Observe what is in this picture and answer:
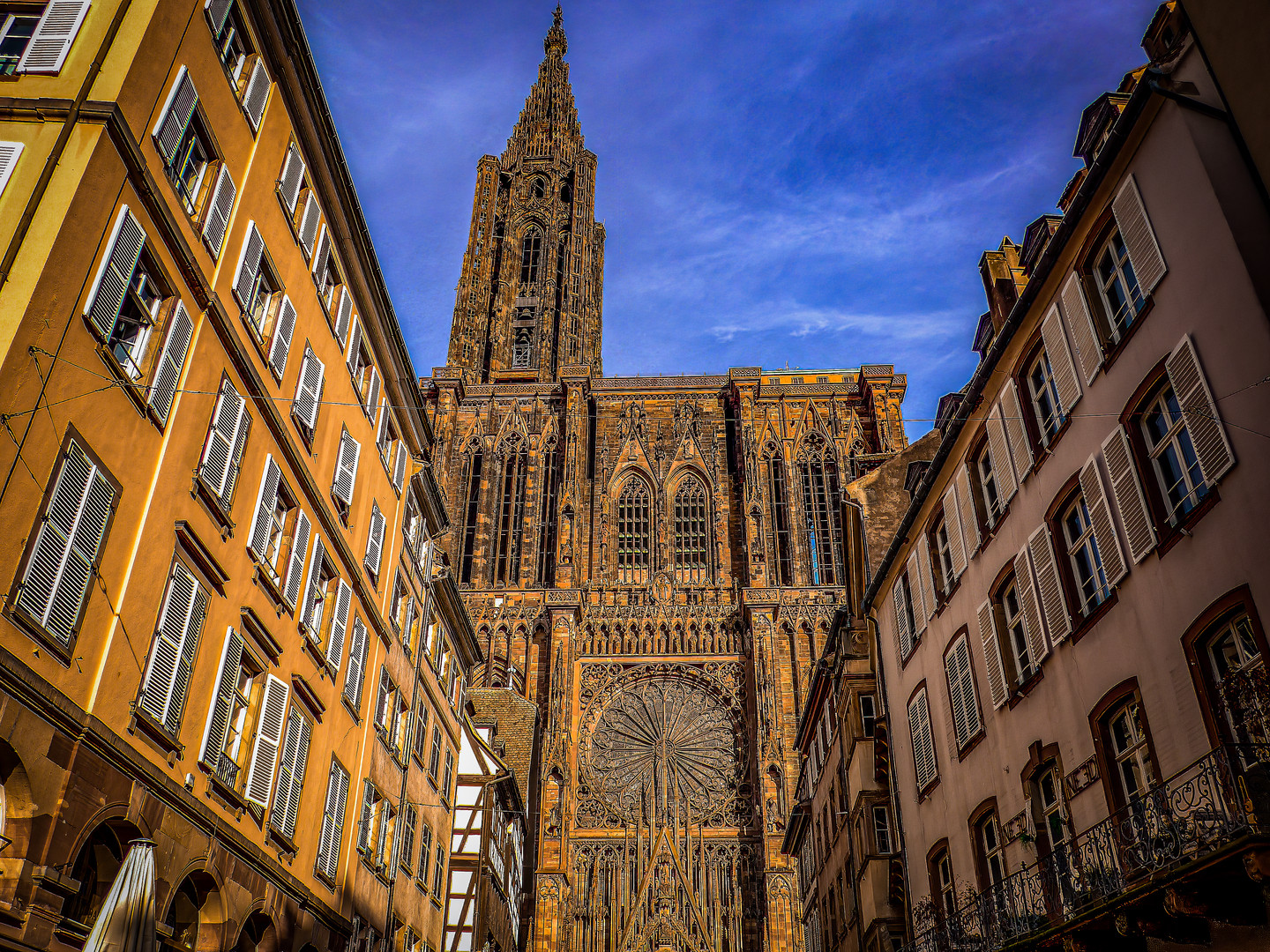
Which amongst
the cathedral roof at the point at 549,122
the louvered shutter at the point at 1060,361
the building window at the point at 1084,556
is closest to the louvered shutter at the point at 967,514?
the building window at the point at 1084,556

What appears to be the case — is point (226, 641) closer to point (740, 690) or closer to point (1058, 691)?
point (1058, 691)

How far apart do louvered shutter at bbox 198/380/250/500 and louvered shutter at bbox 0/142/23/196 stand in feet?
11.9

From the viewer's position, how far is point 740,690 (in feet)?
160

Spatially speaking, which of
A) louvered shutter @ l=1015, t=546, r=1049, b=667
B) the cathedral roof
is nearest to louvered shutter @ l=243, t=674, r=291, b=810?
louvered shutter @ l=1015, t=546, r=1049, b=667

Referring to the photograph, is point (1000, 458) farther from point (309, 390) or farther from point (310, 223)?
point (310, 223)

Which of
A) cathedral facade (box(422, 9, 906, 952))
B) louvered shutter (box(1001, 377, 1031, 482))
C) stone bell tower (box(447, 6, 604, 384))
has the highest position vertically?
stone bell tower (box(447, 6, 604, 384))

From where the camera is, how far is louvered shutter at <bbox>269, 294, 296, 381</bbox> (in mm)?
14859

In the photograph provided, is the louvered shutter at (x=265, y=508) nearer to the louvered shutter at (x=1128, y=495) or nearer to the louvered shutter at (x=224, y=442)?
the louvered shutter at (x=224, y=442)

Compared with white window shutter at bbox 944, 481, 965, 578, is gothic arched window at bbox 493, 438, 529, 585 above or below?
above

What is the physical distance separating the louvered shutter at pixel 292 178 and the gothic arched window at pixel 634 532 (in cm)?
3741

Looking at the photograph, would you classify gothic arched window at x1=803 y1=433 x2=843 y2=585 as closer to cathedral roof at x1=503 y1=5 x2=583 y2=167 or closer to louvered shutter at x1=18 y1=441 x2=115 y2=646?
cathedral roof at x1=503 y1=5 x2=583 y2=167

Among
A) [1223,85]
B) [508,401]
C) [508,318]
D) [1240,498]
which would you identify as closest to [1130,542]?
[1240,498]

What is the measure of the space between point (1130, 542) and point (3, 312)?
10.8 meters

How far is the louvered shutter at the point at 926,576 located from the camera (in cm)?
1811
